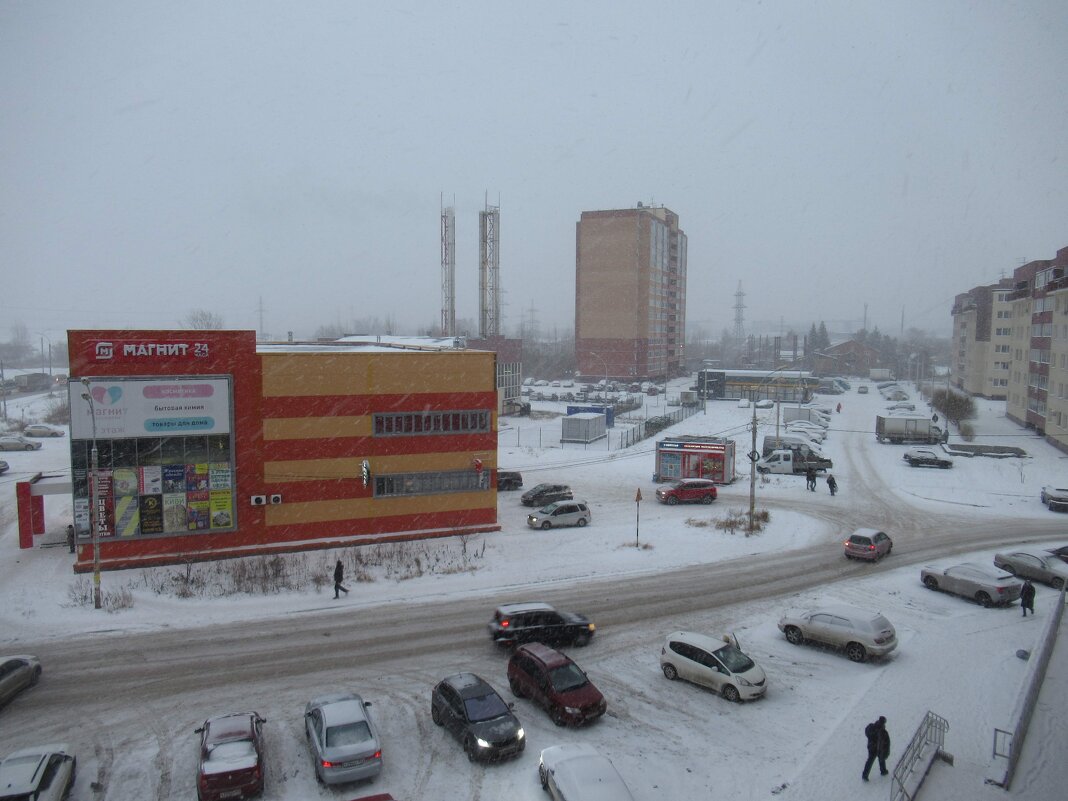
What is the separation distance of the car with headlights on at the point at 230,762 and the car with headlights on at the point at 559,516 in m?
16.2

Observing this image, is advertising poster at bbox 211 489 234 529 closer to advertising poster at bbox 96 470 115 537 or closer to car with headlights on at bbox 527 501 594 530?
advertising poster at bbox 96 470 115 537

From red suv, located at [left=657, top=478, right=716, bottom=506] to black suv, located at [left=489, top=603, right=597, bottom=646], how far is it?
50.9 feet

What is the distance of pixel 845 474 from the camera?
37.7m

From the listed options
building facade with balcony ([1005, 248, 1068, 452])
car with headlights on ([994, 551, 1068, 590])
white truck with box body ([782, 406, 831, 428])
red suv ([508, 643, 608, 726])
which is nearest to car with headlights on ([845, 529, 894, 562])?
car with headlights on ([994, 551, 1068, 590])

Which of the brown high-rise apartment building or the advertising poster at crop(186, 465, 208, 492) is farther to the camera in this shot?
the brown high-rise apartment building

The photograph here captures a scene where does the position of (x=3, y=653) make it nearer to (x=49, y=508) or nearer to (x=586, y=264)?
(x=49, y=508)

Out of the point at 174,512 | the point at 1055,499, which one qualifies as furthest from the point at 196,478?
the point at 1055,499

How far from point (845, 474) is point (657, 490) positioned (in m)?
12.3

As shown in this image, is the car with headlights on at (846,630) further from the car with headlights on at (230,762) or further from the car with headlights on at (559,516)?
the car with headlights on at (230,762)

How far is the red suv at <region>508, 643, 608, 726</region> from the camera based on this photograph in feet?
41.5

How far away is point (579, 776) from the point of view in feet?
32.8

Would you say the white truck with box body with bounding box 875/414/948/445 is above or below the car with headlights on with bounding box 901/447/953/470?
above

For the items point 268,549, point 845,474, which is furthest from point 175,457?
point 845,474

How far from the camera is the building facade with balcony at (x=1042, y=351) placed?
4209 centimetres
